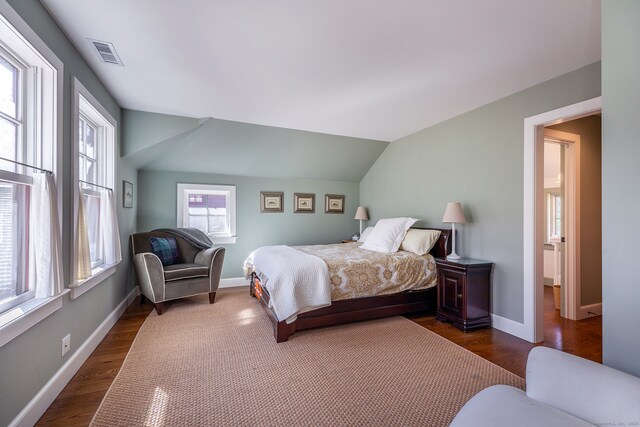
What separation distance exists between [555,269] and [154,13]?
5.89m

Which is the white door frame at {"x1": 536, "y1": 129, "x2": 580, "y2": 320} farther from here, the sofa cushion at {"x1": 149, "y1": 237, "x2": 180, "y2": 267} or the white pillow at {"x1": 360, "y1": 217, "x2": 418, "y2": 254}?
the sofa cushion at {"x1": 149, "y1": 237, "x2": 180, "y2": 267}

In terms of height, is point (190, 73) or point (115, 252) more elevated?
point (190, 73)

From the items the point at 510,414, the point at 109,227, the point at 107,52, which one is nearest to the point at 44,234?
the point at 109,227

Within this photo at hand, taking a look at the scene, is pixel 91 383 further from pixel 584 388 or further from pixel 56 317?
pixel 584 388

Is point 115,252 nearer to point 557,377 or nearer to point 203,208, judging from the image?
point 203,208

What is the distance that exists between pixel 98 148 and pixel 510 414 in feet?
12.4

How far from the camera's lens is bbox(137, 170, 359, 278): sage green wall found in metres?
4.33

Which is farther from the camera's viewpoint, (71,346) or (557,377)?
(71,346)

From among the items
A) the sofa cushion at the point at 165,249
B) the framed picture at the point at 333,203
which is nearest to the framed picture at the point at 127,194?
the sofa cushion at the point at 165,249

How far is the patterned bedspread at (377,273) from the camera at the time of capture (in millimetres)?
2842

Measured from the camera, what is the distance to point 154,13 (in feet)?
5.58

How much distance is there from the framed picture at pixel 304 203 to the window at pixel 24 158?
3547 mm

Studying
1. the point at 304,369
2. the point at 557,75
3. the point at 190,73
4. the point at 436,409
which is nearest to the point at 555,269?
the point at 557,75

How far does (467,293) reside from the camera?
2.86 meters
